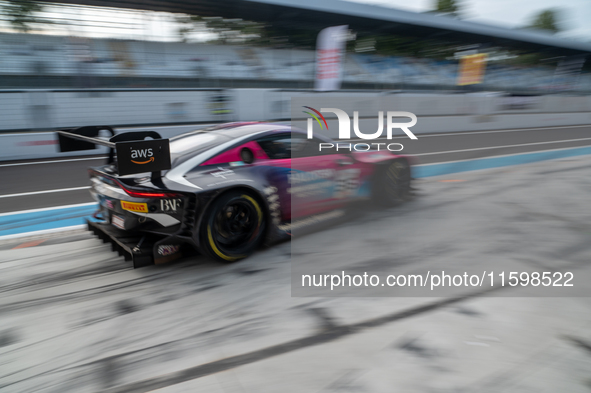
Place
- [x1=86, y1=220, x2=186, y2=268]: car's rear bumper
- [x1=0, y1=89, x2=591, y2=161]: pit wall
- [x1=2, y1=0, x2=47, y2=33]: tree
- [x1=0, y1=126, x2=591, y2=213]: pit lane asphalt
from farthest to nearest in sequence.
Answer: [x1=2, y1=0, x2=47, y2=33]: tree → [x1=0, y1=89, x2=591, y2=161]: pit wall → [x1=0, y1=126, x2=591, y2=213]: pit lane asphalt → [x1=86, y1=220, x2=186, y2=268]: car's rear bumper

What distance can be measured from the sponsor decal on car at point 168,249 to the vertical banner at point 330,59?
517 inches

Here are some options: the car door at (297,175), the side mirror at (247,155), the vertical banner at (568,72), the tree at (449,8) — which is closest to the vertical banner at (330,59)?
the car door at (297,175)

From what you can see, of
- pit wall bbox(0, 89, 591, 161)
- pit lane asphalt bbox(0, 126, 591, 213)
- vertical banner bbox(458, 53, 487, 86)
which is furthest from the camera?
vertical banner bbox(458, 53, 487, 86)

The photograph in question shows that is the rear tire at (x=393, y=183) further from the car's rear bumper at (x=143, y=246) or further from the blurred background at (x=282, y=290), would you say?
the car's rear bumper at (x=143, y=246)

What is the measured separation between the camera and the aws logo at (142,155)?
319cm

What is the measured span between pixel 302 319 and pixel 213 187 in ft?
4.19

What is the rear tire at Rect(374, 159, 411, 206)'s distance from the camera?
493 cm

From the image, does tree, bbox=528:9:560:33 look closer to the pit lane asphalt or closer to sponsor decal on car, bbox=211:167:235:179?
the pit lane asphalt

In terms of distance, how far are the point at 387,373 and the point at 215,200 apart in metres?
1.87

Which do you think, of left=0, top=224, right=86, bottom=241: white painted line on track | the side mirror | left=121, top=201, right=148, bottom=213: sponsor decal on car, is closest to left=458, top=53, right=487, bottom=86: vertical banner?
the side mirror

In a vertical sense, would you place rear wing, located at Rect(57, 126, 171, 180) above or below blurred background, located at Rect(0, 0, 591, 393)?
above

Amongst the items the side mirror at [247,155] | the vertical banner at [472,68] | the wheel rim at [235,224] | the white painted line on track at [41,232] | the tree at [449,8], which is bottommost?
the white painted line on track at [41,232]

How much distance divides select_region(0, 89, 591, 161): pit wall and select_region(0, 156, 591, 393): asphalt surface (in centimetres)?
214

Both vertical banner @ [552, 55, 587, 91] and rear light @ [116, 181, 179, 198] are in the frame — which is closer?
rear light @ [116, 181, 179, 198]
